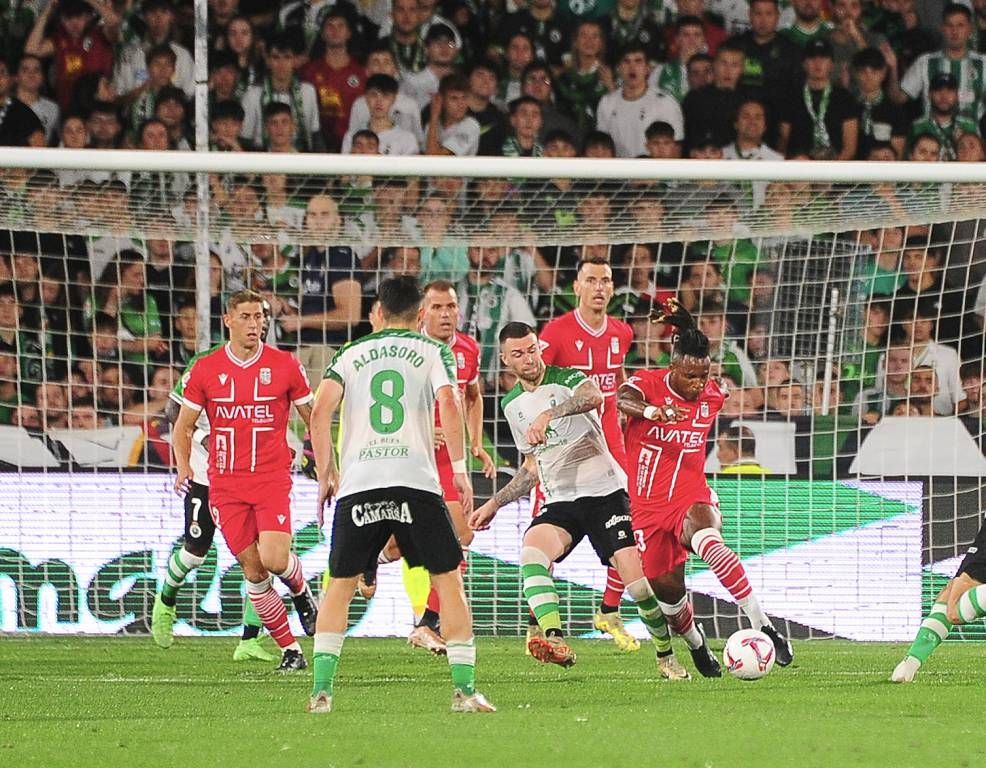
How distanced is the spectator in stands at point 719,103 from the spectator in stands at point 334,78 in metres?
2.97

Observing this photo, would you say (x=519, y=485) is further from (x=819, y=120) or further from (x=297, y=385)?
(x=819, y=120)

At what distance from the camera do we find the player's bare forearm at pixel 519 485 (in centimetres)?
947

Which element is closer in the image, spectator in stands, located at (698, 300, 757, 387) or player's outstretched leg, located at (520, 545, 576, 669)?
player's outstretched leg, located at (520, 545, 576, 669)

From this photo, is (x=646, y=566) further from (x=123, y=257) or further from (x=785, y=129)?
(x=785, y=129)

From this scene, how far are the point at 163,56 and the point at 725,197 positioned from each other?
567 cm

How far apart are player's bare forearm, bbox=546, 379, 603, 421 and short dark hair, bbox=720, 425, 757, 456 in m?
3.40

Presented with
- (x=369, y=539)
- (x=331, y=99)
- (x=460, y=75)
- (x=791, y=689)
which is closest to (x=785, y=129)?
(x=460, y=75)

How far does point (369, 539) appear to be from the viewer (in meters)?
7.30

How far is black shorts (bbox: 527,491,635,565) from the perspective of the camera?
917 cm

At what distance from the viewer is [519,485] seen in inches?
375

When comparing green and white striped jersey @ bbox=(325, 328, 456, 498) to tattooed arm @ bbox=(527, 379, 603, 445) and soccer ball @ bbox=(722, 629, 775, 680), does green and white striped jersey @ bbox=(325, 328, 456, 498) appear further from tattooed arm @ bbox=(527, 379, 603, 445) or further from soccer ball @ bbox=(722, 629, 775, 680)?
soccer ball @ bbox=(722, 629, 775, 680)

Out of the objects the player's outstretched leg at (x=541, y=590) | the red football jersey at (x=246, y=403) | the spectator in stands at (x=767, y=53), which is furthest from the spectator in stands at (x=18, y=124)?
the player's outstretched leg at (x=541, y=590)

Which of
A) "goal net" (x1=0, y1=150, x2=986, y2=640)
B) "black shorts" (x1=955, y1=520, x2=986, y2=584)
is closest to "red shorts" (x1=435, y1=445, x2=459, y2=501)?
"goal net" (x1=0, y1=150, x2=986, y2=640)

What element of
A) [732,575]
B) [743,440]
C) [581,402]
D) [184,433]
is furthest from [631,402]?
[743,440]
